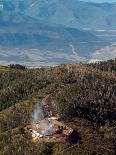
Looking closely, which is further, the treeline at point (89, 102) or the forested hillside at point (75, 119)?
the treeline at point (89, 102)

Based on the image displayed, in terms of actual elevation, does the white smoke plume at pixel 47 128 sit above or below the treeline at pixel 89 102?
below

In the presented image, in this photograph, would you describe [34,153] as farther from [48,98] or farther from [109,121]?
[48,98]

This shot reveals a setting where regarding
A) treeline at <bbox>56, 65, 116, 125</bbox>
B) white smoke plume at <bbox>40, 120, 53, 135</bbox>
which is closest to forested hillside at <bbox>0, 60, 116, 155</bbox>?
treeline at <bbox>56, 65, 116, 125</bbox>

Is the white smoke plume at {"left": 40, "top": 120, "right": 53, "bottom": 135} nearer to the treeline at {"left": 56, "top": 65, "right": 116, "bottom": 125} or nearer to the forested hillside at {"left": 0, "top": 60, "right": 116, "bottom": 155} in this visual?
the forested hillside at {"left": 0, "top": 60, "right": 116, "bottom": 155}

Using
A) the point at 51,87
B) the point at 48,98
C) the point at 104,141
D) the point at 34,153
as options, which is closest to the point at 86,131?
the point at 104,141

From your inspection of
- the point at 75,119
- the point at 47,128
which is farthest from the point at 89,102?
the point at 47,128

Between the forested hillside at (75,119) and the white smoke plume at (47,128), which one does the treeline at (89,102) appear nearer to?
the forested hillside at (75,119)

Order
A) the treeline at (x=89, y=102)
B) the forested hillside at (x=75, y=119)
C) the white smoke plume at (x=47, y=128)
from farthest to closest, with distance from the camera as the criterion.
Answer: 1. the treeline at (x=89, y=102)
2. the white smoke plume at (x=47, y=128)
3. the forested hillside at (x=75, y=119)

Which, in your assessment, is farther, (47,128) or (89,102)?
(89,102)

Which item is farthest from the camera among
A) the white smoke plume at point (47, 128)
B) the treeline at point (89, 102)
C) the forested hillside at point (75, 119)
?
the treeline at point (89, 102)

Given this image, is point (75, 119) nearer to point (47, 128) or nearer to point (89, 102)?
point (89, 102)

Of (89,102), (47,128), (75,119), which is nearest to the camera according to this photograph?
(47,128)

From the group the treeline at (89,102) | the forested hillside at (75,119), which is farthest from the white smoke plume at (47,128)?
the treeline at (89,102)
